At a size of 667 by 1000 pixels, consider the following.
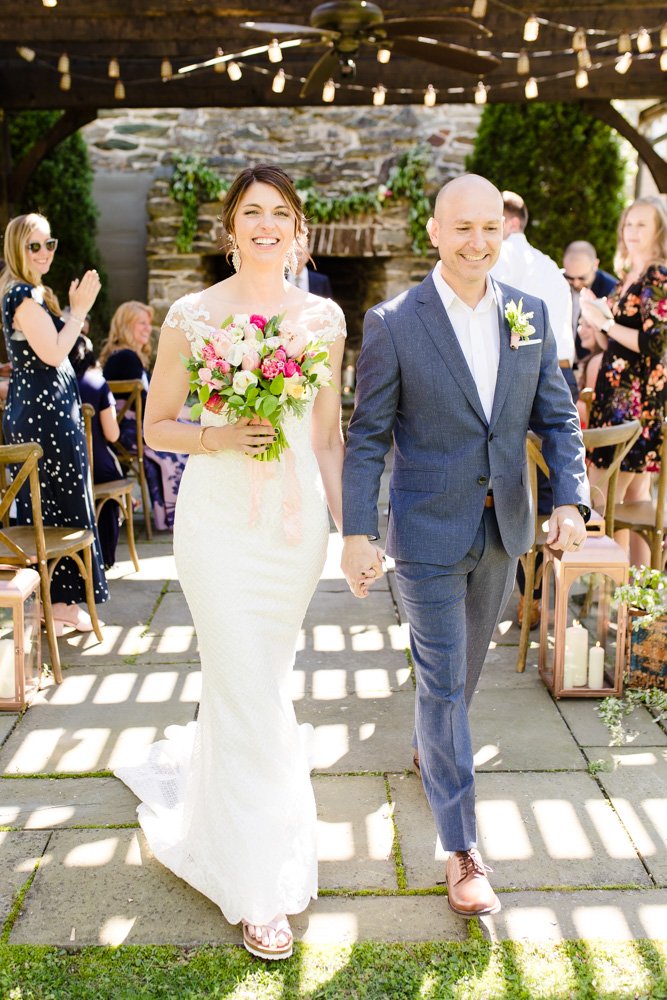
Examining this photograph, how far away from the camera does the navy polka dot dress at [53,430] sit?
409 centimetres

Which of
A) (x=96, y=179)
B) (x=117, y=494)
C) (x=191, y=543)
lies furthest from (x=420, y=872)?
(x=96, y=179)

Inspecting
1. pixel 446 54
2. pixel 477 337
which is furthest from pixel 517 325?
pixel 446 54

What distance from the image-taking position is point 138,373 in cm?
595

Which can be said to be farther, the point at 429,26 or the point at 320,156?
the point at 320,156

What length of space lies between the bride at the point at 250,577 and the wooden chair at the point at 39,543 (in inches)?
48.5

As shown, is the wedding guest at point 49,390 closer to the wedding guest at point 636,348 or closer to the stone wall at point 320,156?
the wedding guest at point 636,348

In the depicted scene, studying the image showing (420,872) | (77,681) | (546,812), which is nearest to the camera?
(420,872)

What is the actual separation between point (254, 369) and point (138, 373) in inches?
154

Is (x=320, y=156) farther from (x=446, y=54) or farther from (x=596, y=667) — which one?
(x=596, y=667)

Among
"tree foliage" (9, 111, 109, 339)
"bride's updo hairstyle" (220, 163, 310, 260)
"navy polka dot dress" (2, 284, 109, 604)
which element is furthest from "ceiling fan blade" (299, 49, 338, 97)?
"tree foliage" (9, 111, 109, 339)

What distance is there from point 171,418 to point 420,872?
1.37 meters

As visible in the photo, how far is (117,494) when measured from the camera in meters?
4.95

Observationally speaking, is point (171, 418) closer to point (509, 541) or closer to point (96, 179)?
point (509, 541)

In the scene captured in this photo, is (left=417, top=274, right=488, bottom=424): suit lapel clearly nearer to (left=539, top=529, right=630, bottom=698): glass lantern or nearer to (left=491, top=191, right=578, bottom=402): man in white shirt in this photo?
(left=539, top=529, right=630, bottom=698): glass lantern
